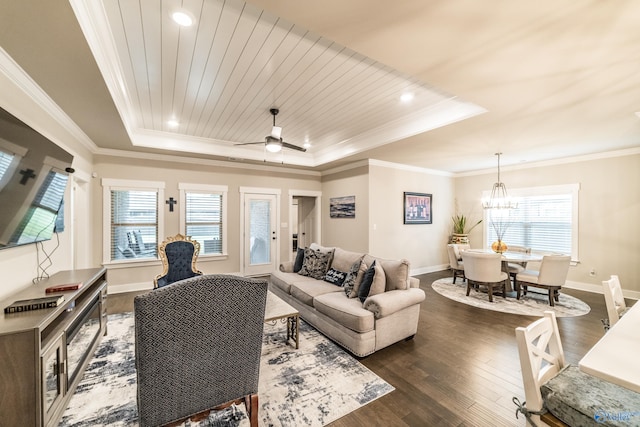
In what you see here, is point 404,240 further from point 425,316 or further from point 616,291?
point 616,291

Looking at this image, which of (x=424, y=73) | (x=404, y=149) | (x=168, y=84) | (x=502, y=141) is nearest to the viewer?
(x=424, y=73)

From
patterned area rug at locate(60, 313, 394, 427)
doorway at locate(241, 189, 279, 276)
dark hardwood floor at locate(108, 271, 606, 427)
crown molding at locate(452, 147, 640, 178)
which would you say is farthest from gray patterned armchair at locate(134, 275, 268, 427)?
crown molding at locate(452, 147, 640, 178)

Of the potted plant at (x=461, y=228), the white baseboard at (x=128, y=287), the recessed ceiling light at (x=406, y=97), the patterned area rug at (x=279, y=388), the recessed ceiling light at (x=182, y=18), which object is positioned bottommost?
the patterned area rug at (x=279, y=388)

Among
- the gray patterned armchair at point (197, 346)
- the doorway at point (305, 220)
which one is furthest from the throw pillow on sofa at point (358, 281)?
the doorway at point (305, 220)

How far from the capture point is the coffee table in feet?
8.22

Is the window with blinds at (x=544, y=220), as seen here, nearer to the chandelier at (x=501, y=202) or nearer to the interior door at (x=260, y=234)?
the chandelier at (x=501, y=202)

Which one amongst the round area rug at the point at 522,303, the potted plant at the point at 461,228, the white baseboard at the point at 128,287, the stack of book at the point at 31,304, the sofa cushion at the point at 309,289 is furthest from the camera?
the potted plant at the point at 461,228

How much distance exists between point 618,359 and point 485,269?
3.57 m

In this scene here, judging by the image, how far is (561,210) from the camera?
5.38 m

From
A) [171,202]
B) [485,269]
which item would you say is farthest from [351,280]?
[171,202]

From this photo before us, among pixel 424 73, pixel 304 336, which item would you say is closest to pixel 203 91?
pixel 424 73

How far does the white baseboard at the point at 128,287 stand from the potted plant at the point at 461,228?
7.12 meters

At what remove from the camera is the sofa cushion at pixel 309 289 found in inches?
127

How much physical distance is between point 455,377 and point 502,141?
12.2 feet
